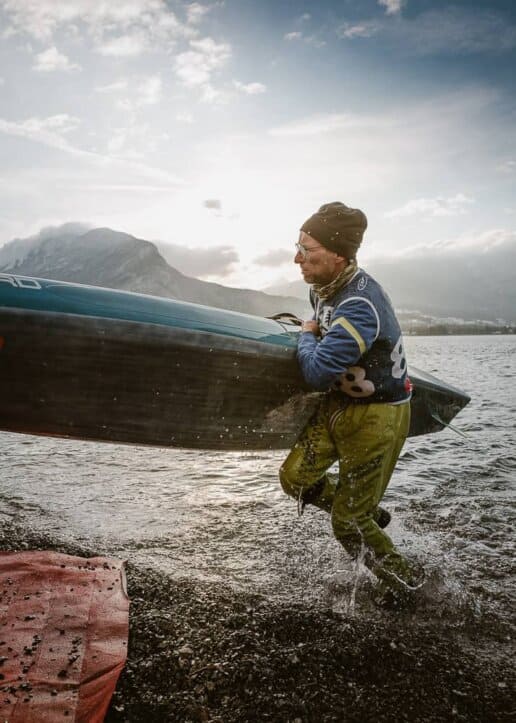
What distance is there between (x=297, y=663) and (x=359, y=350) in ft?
5.49

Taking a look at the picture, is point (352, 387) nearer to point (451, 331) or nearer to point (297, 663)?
point (297, 663)

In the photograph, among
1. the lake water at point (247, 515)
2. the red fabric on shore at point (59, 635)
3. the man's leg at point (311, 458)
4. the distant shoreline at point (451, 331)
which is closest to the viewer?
the red fabric on shore at point (59, 635)

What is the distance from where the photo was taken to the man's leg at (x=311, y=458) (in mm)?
2904

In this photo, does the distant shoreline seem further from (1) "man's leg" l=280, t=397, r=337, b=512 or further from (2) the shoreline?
(2) the shoreline

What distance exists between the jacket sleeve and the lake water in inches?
62.9

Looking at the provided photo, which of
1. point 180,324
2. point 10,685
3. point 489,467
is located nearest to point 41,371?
point 180,324

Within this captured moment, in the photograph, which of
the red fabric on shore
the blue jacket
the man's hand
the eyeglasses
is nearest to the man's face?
the eyeglasses

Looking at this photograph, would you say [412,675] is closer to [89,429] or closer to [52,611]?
[52,611]

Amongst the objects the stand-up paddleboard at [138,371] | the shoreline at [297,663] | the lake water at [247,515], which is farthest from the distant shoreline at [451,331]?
the shoreline at [297,663]

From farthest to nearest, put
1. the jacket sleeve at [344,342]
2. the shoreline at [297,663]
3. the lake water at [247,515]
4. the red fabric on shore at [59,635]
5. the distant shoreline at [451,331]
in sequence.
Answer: the distant shoreline at [451,331], the lake water at [247,515], the jacket sleeve at [344,342], the shoreline at [297,663], the red fabric on shore at [59,635]

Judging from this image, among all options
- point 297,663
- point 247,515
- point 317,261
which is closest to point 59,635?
point 297,663

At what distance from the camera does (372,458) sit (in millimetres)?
2689

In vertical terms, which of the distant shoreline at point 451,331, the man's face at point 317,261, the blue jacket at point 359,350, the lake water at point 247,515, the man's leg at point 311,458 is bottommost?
the lake water at point 247,515

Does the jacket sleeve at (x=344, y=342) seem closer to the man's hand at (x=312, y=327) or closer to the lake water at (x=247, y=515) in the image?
the man's hand at (x=312, y=327)
